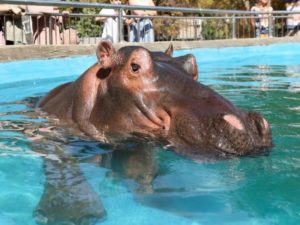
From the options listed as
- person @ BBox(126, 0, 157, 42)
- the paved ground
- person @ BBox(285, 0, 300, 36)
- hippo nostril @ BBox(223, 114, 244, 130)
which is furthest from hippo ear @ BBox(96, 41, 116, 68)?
person @ BBox(285, 0, 300, 36)

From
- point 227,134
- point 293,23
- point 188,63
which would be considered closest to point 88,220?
point 227,134

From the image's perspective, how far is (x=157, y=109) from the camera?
2682 mm

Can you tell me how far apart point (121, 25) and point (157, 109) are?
594cm

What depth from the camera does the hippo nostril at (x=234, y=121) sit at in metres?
2.25

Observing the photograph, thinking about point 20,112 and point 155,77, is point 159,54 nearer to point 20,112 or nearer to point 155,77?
point 155,77

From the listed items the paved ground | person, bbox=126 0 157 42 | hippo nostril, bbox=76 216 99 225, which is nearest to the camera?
hippo nostril, bbox=76 216 99 225

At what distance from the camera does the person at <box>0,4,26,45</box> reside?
7969 millimetres

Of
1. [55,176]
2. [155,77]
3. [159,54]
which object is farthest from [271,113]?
[55,176]

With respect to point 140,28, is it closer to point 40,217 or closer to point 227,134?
point 227,134

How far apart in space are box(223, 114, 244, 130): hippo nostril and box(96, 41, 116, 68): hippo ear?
96 cm

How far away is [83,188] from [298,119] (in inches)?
88.5

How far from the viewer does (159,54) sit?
3.07m

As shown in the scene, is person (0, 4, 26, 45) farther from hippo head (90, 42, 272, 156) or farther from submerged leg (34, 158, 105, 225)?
submerged leg (34, 158, 105, 225)

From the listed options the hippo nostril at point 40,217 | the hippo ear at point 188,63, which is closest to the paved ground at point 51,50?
the hippo ear at point 188,63
